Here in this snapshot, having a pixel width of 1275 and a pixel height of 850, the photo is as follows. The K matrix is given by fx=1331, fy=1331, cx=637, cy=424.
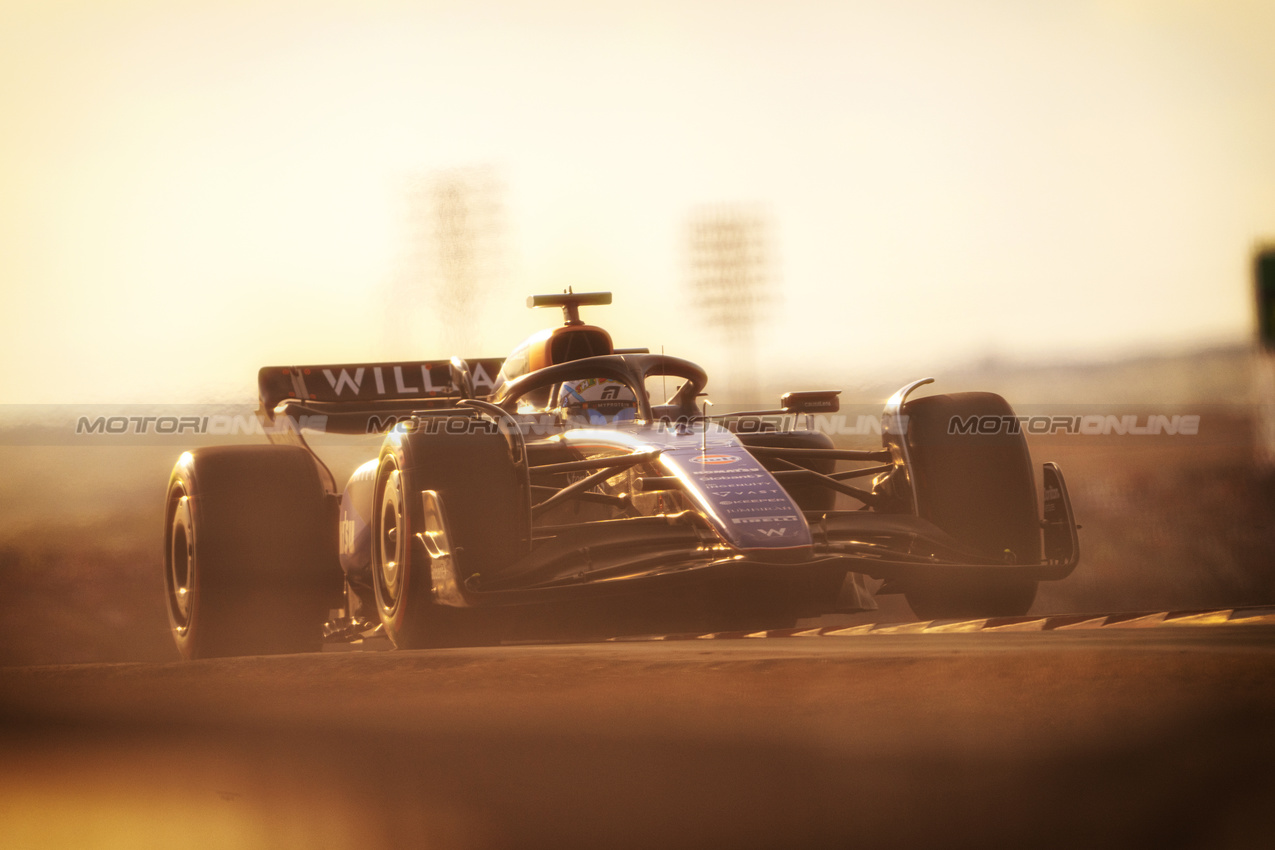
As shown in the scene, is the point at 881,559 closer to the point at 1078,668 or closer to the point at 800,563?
the point at 800,563

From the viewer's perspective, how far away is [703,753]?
4020 millimetres

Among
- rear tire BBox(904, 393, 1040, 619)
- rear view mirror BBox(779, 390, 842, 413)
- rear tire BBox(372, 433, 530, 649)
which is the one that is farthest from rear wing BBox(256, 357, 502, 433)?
rear tire BBox(904, 393, 1040, 619)

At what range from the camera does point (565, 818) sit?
3.71 meters

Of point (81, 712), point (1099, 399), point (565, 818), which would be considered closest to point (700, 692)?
point (565, 818)

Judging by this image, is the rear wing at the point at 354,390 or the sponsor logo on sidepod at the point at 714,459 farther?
the rear wing at the point at 354,390

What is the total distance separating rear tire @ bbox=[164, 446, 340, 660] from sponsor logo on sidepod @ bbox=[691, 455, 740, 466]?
2.56m

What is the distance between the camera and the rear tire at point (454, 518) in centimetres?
618

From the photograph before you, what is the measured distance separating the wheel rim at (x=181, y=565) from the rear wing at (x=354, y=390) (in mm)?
1231

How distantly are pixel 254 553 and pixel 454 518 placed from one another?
6.43 feet

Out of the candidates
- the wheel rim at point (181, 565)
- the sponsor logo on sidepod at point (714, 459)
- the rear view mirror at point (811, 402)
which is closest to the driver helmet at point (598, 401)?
the rear view mirror at point (811, 402)

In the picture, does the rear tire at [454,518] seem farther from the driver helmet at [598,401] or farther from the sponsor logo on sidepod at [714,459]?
the driver helmet at [598,401]

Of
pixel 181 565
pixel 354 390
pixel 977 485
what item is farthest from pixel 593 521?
pixel 354 390

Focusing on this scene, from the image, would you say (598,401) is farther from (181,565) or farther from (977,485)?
(181,565)

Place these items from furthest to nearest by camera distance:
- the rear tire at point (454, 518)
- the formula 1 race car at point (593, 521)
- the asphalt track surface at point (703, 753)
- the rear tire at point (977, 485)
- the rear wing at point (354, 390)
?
the rear wing at point (354, 390) < the rear tire at point (977, 485) < the rear tire at point (454, 518) < the formula 1 race car at point (593, 521) < the asphalt track surface at point (703, 753)
